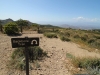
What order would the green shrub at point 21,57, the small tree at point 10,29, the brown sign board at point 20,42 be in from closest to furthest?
the brown sign board at point 20,42 → the green shrub at point 21,57 → the small tree at point 10,29

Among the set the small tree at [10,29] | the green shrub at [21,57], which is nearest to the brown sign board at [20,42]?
the green shrub at [21,57]

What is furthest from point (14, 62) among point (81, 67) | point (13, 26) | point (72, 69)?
point (13, 26)

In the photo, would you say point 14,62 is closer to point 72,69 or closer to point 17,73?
point 17,73

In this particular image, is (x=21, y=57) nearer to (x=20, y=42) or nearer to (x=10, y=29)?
(x=20, y=42)

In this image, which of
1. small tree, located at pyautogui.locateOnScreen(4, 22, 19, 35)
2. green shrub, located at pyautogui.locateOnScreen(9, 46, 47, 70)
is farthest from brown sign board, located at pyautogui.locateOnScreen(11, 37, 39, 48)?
small tree, located at pyautogui.locateOnScreen(4, 22, 19, 35)

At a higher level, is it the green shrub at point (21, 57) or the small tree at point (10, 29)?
the small tree at point (10, 29)

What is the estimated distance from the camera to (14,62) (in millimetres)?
6273

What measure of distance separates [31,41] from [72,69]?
2621mm

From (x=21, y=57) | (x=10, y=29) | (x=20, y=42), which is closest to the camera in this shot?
(x=20, y=42)

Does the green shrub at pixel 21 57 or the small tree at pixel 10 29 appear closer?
the green shrub at pixel 21 57

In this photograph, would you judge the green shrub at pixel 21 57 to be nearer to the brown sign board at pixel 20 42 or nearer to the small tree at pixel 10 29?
the brown sign board at pixel 20 42

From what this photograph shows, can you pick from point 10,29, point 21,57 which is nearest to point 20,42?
point 21,57

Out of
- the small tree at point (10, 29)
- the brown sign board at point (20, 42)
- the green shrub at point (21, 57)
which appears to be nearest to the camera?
the brown sign board at point (20, 42)

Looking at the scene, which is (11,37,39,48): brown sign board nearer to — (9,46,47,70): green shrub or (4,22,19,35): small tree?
(9,46,47,70): green shrub
